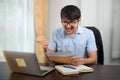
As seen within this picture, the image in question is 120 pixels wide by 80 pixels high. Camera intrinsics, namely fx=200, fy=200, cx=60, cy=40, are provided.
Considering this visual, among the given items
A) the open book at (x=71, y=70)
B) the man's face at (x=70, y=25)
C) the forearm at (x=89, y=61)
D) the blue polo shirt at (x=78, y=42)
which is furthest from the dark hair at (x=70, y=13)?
the open book at (x=71, y=70)

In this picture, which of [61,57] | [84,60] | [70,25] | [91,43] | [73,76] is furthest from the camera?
[91,43]

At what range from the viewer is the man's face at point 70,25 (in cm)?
188

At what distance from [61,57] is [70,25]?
477mm

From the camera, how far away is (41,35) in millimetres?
2938

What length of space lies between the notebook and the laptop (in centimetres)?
11

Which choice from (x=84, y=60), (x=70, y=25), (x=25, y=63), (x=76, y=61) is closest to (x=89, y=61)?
(x=84, y=60)

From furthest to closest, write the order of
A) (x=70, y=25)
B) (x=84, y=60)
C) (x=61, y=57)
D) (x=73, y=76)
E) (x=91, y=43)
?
(x=91, y=43) < (x=70, y=25) < (x=84, y=60) < (x=61, y=57) < (x=73, y=76)

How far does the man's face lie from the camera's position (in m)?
1.88

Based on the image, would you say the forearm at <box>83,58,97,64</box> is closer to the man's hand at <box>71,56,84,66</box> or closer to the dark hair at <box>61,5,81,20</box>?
the man's hand at <box>71,56,84,66</box>

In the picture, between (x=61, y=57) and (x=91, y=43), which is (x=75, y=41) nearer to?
(x=91, y=43)

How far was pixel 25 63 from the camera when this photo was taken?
1.41 meters

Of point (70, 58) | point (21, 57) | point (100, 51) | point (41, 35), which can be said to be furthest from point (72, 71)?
point (41, 35)

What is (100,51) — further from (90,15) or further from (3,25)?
(3,25)

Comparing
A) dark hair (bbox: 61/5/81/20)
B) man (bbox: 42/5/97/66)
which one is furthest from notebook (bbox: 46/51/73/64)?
dark hair (bbox: 61/5/81/20)
